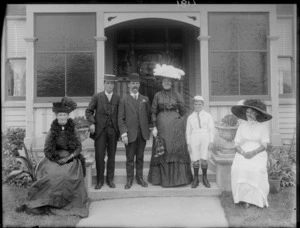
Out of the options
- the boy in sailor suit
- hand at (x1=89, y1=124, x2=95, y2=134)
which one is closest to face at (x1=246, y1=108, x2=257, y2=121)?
the boy in sailor suit

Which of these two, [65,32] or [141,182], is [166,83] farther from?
[65,32]

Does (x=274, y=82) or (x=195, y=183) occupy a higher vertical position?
(x=274, y=82)

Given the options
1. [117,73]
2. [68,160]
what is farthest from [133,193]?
[117,73]

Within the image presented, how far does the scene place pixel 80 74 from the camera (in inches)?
265

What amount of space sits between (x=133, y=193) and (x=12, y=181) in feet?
6.86

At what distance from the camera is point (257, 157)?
4898 millimetres

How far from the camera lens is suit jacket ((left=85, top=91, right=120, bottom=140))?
Answer: 5227mm

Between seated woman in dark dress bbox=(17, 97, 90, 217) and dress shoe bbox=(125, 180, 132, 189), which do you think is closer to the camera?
seated woman in dark dress bbox=(17, 97, 90, 217)

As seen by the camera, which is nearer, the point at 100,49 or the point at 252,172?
the point at 252,172

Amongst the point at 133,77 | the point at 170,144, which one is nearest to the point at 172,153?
the point at 170,144

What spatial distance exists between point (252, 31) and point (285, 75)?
1.58 meters

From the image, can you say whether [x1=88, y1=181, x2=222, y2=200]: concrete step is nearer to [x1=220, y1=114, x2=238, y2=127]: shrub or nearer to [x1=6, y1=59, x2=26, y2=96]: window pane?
[x1=220, y1=114, x2=238, y2=127]: shrub

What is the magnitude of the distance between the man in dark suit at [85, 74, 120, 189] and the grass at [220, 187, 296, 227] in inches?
72.2

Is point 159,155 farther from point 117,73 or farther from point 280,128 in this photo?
point 117,73
